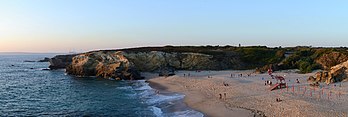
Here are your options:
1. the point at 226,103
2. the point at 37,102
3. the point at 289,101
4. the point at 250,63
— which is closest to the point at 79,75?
the point at 37,102

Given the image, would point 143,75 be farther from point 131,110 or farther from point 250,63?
point 131,110

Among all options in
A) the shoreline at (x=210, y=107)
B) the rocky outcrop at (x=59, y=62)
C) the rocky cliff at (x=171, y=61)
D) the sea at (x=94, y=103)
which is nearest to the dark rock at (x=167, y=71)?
the rocky cliff at (x=171, y=61)

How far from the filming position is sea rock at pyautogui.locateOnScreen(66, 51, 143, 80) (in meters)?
59.1

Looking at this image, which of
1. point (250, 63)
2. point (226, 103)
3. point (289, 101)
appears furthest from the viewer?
point (250, 63)

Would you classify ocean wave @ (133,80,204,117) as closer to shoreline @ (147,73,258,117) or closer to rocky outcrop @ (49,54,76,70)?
shoreline @ (147,73,258,117)

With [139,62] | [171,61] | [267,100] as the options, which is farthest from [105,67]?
[267,100]

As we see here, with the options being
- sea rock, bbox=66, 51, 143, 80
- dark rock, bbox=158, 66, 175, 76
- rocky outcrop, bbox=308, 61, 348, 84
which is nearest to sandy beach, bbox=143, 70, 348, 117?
rocky outcrop, bbox=308, 61, 348, 84

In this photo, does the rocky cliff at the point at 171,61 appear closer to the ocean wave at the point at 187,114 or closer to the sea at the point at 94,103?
the sea at the point at 94,103

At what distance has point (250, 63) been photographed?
72875mm

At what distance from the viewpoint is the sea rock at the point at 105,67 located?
5908 cm

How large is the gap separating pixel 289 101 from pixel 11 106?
92.3ft

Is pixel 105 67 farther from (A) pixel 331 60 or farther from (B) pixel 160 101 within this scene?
(A) pixel 331 60

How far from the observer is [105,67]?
209 feet

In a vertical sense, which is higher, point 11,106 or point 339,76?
point 339,76
